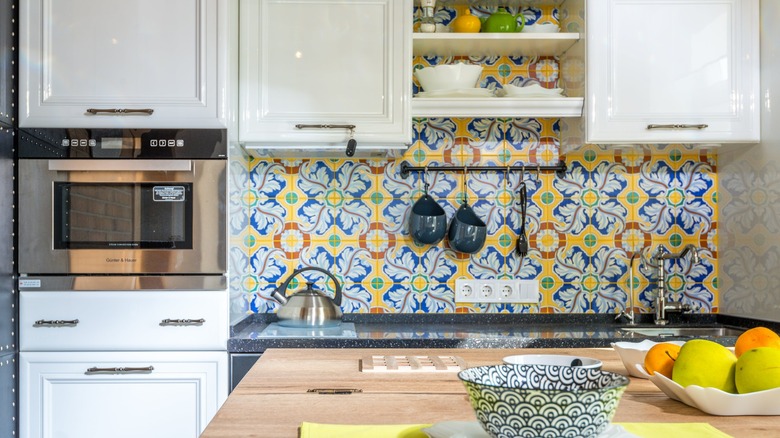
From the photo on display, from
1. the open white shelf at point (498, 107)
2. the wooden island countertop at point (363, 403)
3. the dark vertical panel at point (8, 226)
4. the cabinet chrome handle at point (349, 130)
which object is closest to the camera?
the wooden island countertop at point (363, 403)

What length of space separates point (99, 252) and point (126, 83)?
56 centimetres

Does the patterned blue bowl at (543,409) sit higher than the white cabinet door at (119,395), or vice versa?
the patterned blue bowl at (543,409)

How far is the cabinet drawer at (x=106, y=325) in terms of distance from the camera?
2.54 meters

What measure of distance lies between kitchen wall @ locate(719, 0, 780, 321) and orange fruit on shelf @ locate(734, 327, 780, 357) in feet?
5.57

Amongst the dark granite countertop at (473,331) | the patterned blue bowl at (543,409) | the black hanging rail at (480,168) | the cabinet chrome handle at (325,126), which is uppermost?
the cabinet chrome handle at (325,126)

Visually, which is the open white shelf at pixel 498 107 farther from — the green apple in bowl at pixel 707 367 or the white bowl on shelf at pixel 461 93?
the green apple in bowl at pixel 707 367

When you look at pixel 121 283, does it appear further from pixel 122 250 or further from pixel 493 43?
pixel 493 43

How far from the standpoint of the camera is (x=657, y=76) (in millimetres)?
2816

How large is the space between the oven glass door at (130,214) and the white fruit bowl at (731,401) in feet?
6.14

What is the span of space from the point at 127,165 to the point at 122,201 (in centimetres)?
12

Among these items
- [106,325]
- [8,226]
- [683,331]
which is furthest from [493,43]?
[8,226]

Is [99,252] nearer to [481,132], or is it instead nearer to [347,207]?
[347,207]

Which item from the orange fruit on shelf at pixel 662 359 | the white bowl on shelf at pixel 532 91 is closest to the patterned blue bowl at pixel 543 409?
the orange fruit on shelf at pixel 662 359

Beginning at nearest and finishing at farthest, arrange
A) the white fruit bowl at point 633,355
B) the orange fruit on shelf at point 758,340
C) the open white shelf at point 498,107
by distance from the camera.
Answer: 1. the orange fruit on shelf at point 758,340
2. the white fruit bowl at point 633,355
3. the open white shelf at point 498,107
